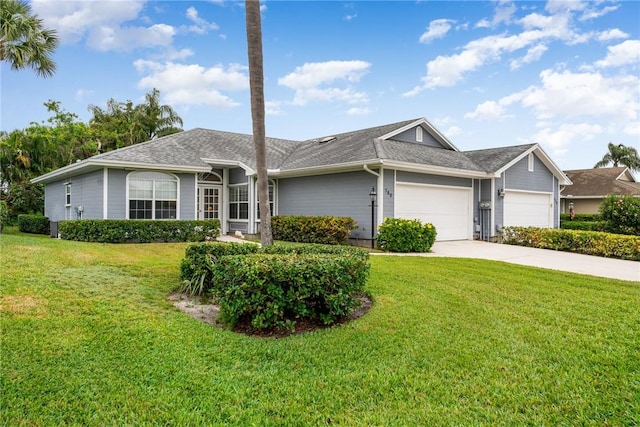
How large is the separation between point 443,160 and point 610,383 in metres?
13.7

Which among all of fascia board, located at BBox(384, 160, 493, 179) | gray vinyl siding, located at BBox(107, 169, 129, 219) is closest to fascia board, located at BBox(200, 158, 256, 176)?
gray vinyl siding, located at BBox(107, 169, 129, 219)

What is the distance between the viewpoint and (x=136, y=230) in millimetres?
13734

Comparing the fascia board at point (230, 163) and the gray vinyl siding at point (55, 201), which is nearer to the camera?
the fascia board at point (230, 163)

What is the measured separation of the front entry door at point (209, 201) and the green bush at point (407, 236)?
8.42 m

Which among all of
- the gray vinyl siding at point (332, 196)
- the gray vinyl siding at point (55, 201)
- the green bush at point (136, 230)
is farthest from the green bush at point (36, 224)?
the gray vinyl siding at point (332, 196)

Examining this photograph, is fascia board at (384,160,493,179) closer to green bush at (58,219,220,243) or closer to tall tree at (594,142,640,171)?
green bush at (58,219,220,243)

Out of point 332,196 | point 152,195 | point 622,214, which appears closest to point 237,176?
point 152,195

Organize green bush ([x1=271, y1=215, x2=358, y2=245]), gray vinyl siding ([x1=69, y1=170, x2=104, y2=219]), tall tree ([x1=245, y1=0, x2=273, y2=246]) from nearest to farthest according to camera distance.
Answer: tall tree ([x1=245, y1=0, x2=273, y2=246]), green bush ([x1=271, y1=215, x2=358, y2=245]), gray vinyl siding ([x1=69, y1=170, x2=104, y2=219])

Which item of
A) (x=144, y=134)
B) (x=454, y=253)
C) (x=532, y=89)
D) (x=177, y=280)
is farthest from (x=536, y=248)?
(x=144, y=134)

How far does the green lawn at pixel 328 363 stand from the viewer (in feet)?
10.1

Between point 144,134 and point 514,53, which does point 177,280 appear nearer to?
point 514,53

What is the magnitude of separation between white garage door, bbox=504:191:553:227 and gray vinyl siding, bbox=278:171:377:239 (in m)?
7.21

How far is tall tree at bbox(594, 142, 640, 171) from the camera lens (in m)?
39.6

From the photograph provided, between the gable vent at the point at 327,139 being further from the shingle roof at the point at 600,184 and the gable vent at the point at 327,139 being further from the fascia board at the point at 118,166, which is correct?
the shingle roof at the point at 600,184
